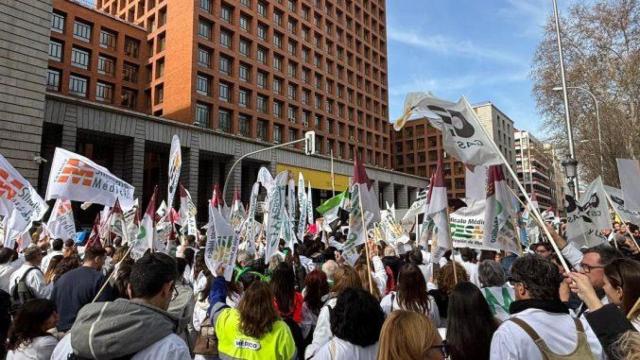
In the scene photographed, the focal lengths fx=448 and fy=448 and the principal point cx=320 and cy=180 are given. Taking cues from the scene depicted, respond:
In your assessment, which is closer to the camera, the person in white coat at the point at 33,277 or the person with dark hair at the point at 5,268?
the person in white coat at the point at 33,277

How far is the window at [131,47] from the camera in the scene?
1567 inches

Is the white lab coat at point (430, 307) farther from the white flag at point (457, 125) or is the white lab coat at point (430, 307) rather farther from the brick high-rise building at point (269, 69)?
the brick high-rise building at point (269, 69)

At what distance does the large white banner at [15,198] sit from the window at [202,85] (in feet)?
101

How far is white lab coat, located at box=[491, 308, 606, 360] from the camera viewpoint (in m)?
2.40

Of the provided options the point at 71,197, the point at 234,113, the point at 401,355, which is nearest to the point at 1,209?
the point at 71,197

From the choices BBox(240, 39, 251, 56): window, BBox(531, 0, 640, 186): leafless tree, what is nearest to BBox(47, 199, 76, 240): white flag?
BBox(531, 0, 640, 186): leafless tree

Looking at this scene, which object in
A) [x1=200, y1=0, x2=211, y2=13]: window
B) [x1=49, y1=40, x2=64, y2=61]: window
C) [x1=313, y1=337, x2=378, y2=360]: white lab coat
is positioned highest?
[x1=200, y1=0, x2=211, y2=13]: window

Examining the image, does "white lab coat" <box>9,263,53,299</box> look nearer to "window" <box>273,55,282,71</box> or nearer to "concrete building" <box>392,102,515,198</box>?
"window" <box>273,55,282,71</box>

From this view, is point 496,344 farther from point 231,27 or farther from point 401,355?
point 231,27

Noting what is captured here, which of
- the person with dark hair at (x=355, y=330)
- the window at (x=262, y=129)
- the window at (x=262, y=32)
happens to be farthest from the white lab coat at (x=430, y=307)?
the window at (x=262, y=32)

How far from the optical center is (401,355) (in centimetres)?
216

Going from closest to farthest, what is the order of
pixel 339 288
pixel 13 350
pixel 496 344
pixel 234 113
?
pixel 496 344 → pixel 13 350 → pixel 339 288 → pixel 234 113

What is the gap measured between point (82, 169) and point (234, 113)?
3301 centimetres

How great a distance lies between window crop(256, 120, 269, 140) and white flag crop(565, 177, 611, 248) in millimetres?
36177
